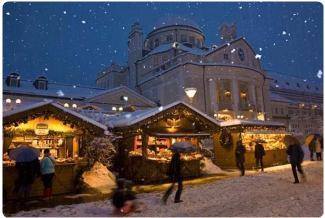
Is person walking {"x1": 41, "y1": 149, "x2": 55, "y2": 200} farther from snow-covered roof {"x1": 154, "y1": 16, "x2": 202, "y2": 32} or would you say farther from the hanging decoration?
snow-covered roof {"x1": 154, "y1": 16, "x2": 202, "y2": 32}

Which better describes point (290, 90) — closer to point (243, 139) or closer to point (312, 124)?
point (312, 124)

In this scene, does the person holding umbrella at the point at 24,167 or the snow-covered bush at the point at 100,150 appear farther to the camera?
the snow-covered bush at the point at 100,150

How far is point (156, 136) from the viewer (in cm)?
1484

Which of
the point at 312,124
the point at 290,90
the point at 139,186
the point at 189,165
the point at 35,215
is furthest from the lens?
the point at 290,90

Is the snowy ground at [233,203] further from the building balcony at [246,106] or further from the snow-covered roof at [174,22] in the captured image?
the snow-covered roof at [174,22]

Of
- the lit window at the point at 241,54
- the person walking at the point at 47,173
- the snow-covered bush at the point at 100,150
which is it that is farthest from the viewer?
the lit window at the point at 241,54

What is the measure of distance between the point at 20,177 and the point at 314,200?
27.4ft

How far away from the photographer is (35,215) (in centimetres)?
809

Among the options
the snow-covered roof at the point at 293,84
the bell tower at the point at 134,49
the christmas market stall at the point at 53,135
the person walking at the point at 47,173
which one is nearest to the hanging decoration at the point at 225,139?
the christmas market stall at the point at 53,135

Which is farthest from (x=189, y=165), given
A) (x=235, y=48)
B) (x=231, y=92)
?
(x=235, y=48)

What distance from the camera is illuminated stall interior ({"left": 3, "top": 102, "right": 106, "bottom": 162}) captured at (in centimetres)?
1092

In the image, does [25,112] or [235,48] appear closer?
[25,112]

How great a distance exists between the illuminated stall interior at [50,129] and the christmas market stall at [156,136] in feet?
5.86

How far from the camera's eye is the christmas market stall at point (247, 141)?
1842 centimetres
